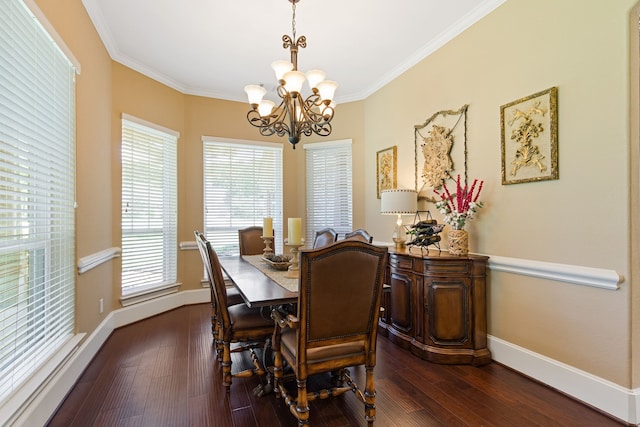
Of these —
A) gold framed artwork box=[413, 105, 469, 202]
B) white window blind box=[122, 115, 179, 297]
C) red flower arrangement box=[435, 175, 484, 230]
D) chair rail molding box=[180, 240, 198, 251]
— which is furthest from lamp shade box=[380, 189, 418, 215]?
white window blind box=[122, 115, 179, 297]

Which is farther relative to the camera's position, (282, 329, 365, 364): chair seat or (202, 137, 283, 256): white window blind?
(202, 137, 283, 256): white window blind

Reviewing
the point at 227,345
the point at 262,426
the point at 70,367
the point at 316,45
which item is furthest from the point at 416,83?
the point at 70,367

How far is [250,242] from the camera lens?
12.6ft

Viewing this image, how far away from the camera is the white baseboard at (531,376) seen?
1.79 metres

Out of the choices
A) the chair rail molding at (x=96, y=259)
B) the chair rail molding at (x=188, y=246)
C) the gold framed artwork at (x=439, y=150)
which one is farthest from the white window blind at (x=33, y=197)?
the gold framed artwork at (x=439, y=150)

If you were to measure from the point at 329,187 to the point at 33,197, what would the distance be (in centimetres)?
357

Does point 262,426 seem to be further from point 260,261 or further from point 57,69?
point 57,69

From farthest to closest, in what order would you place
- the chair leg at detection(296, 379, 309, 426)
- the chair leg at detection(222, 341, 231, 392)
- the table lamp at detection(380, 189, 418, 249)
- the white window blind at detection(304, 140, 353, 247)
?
the white window blind at detection(304, 140, 353, 247) → the table lamp at detection(380, 189, 418, 249) → the chair leg at detection(222, 341, 231, 392) → the chair leg at detection(296, 379, 309, 426)

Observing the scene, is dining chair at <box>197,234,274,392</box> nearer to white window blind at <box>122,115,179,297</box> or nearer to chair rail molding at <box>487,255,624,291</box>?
chair rail molding at <box>487,255,624,291</box>

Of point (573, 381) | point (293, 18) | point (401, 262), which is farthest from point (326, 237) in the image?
point (573, 381)

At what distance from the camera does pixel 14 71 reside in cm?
159

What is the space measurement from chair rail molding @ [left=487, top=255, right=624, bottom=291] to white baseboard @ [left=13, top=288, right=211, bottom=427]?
10.8ft

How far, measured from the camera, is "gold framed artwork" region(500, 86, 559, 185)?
2.21 m

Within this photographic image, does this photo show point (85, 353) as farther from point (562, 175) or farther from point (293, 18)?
point (562, 175)
